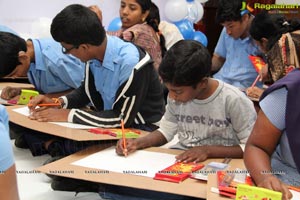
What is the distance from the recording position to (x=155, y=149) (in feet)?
5.28

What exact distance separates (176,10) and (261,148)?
2969 millimetres

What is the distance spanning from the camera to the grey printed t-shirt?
59.6 inches

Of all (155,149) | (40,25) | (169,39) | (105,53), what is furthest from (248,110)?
(40,25)

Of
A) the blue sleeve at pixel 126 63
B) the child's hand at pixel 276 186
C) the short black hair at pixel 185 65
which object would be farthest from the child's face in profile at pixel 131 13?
the child's hand at pixel 276 186

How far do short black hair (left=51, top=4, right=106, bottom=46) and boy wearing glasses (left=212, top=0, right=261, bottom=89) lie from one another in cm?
120

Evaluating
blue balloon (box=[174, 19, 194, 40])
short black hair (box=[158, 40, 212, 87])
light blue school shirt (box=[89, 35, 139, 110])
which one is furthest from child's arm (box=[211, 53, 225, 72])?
short black hair (box=[158, 40, 212, 87])

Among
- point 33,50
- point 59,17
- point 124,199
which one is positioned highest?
point 59,17

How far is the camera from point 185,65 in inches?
56.4

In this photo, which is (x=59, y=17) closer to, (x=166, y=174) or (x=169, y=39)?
Answer: (x=166, y=174)

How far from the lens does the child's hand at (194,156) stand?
1.45 m

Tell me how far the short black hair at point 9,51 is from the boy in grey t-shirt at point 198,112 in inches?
33.0

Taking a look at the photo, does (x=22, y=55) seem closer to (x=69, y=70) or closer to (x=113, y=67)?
(x=69, y=70)

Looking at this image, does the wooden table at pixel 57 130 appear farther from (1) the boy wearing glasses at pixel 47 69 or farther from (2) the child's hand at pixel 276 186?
(2) the child's hand at pixel 276 186

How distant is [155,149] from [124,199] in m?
0.22
